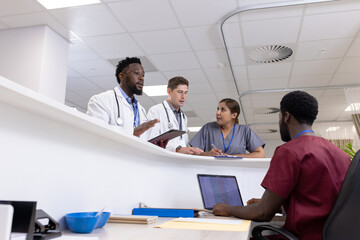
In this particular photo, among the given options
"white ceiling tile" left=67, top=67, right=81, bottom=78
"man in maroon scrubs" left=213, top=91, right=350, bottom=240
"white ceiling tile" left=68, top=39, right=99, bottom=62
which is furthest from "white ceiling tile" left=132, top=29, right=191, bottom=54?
"man in maroon scrubs" left=213, top=91, right=350, bottom=240

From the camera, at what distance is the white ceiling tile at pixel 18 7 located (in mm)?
3334

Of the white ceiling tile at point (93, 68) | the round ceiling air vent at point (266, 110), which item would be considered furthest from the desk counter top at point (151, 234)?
the round ceiling air vent at point (266, 110)

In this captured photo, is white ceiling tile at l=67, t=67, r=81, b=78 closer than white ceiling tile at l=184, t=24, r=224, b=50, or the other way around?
white ceiling tile at l=184, t=24, r=224, b=50

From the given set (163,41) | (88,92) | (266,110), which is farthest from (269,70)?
(88,92)

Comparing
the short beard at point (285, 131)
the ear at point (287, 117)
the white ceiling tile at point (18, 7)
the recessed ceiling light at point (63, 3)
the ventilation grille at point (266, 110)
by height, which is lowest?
the short beard at point (285, 131)

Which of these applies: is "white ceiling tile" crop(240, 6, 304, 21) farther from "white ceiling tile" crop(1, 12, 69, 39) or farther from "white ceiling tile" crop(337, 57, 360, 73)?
"white ceiling tile" crop(1, 12, 69, 39)

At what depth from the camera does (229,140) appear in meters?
2.63

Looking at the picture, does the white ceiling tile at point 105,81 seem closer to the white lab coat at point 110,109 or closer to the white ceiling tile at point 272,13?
the white ceiling tile at point 272,13

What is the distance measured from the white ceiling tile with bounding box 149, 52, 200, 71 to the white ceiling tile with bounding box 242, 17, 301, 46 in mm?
927

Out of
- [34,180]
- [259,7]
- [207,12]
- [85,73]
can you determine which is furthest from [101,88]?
[34,180]

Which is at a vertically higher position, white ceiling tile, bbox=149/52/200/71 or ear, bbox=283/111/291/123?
white ceiling tile, bbox=149/52/200/71

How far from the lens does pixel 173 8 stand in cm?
338

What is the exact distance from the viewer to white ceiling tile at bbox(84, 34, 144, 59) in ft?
13.5

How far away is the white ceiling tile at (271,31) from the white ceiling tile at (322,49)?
32 centimetres
